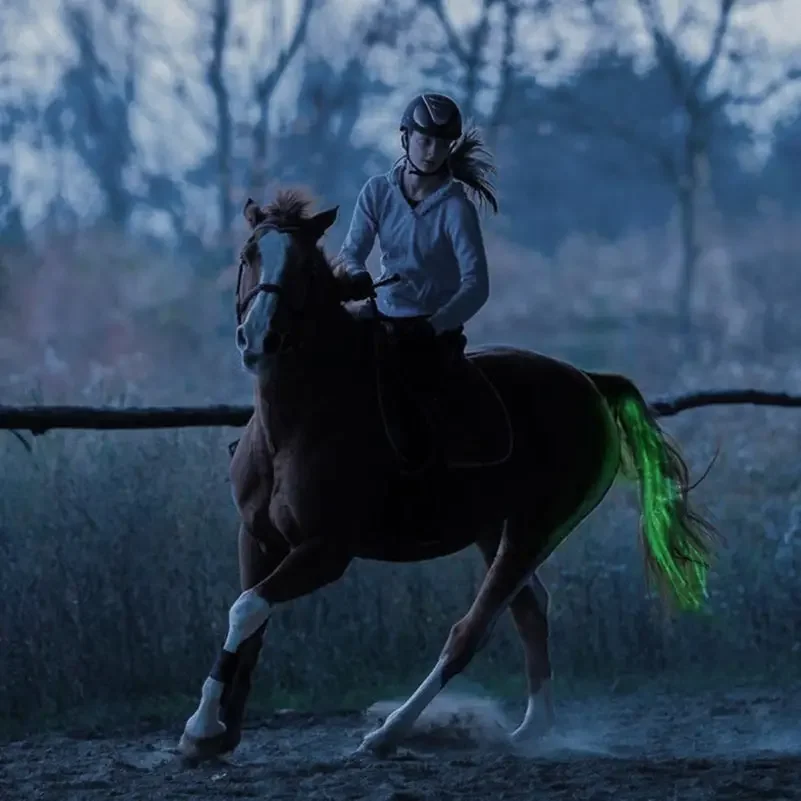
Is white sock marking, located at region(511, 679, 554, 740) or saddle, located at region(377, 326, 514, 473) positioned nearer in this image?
saddle, located at region(377, 326, 514, 473)

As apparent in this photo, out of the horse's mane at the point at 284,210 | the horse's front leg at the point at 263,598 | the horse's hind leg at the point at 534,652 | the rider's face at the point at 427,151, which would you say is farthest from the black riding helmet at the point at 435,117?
the horse's hind leg at the point at 534,652

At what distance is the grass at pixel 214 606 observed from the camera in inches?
207

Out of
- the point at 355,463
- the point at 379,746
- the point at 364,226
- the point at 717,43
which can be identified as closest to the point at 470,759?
the point at 379,746

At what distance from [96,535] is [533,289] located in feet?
19.4

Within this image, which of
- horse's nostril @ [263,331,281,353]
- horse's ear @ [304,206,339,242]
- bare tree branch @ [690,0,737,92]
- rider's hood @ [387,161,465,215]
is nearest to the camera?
horse's nostril @ [263,331,281,353]

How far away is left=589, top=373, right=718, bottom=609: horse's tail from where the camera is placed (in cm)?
461

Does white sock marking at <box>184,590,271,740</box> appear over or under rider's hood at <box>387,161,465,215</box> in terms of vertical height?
under

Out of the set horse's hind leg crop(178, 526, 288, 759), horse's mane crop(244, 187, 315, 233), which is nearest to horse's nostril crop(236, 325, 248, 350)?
horse's mane crop(244, 187, 315, 233)

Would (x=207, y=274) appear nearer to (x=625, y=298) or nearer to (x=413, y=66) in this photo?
(x=413, y=66)

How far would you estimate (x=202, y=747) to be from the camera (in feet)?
12.4

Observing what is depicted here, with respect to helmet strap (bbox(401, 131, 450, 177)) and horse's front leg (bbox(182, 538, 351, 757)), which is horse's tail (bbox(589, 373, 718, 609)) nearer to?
helmet strap (bbox(401, 131, 450, 177))

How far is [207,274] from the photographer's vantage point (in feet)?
30.4

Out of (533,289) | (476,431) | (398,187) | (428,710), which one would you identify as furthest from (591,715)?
(533,289)

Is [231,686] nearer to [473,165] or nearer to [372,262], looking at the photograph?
[473,165]
